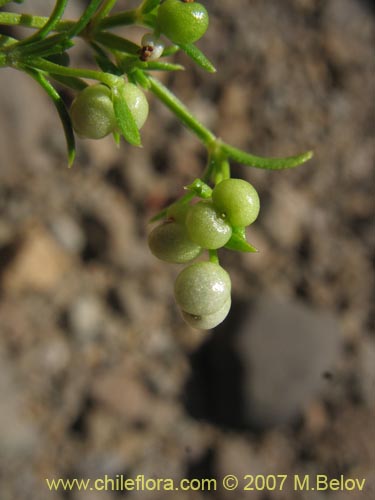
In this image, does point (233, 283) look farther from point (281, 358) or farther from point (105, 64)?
point (105, 64)

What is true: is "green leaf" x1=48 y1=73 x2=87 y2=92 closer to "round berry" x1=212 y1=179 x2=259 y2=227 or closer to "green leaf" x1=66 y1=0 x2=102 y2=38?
"green leaf" x1=66 y1=0 x2=102 y2=38

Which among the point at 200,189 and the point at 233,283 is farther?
the point at 233,283

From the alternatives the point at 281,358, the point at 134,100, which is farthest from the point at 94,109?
the point at 281,358

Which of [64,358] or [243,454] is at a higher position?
[64,358]

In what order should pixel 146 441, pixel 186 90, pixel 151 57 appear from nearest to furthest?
pixel 151 57, pixel 146 441, pixel 186 90

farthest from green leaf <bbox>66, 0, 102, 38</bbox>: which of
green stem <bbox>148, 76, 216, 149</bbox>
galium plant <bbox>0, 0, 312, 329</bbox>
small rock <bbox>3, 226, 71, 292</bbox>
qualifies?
small rock <bbox>3, 226, 71, 292</bbox>

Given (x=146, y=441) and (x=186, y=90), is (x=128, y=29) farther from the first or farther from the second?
(x=146, y=441)

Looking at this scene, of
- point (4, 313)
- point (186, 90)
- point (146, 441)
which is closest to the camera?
point (4, 313)

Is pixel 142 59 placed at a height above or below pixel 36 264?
above

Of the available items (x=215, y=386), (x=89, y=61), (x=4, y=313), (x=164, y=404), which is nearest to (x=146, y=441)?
(x=164, y=404)
